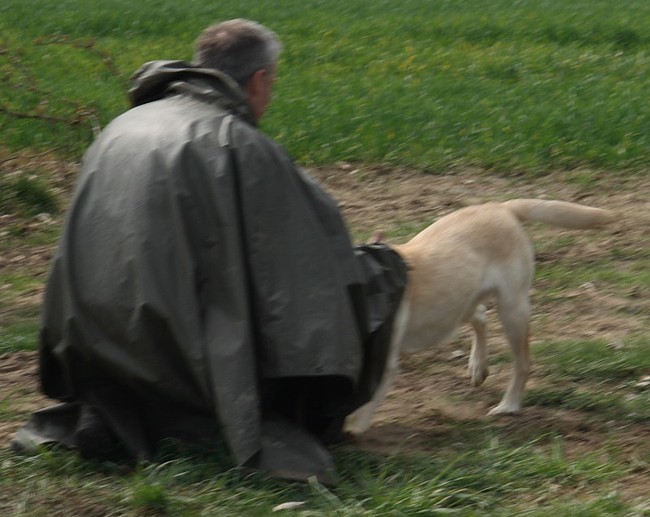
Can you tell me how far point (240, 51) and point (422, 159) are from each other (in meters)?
5.59

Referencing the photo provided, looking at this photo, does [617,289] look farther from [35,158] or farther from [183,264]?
[35,158]

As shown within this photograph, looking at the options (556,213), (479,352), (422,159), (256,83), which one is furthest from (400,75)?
(256,83)

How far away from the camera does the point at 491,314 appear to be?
22.2 ft

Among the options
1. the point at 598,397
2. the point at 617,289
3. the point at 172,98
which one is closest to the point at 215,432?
the point at 172,98

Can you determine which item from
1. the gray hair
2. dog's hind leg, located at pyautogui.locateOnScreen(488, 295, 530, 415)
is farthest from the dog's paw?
the gray hair

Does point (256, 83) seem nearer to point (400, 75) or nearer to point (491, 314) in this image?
point (491, 314)

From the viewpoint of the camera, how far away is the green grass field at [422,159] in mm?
4246

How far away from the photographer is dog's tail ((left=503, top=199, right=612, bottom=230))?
5.65 meters

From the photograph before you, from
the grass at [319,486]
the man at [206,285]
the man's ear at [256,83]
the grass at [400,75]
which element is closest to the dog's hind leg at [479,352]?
the grass at [319,486]

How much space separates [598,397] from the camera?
17.5 feet

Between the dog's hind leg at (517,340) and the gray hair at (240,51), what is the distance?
1687 millimetres

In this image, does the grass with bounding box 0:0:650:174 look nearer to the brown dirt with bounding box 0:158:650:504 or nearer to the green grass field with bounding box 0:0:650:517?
the green grass field with bounding box 0:0:650:517

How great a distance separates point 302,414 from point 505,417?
111 centimetres

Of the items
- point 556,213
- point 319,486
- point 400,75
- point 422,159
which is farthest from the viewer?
point 400,75
